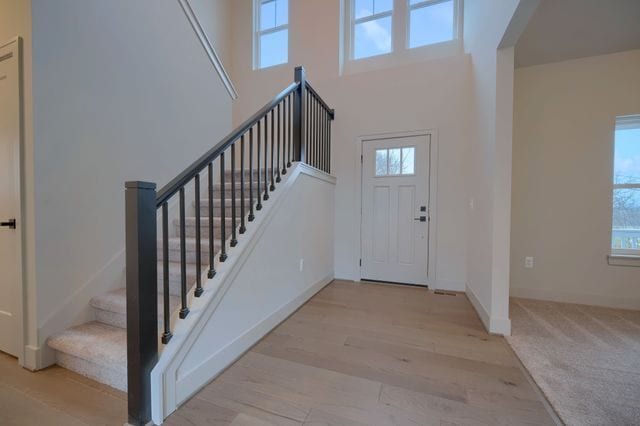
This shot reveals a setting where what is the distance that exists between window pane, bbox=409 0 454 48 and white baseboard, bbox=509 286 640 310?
3347mm

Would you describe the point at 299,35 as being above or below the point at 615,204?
above

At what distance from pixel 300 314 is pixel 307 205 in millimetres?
1114

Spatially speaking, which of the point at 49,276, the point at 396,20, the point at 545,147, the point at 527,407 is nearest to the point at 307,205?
the point at 49,276

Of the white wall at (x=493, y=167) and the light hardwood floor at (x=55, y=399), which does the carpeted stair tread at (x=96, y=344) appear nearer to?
the light hardwood floor at (x=55, y=399)

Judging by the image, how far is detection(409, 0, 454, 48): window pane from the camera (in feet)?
11.9

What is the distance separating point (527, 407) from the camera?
1409 millimetres

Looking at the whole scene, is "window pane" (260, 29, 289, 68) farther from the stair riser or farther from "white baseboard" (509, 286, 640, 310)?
"white baseboard" (509, 286, 640, 310)

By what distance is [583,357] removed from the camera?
189cm

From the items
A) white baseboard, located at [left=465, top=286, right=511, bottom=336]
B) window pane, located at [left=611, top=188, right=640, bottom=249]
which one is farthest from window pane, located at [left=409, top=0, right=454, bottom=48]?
white baseboard, located at [left=465, top=286, right=511, bottom=336]

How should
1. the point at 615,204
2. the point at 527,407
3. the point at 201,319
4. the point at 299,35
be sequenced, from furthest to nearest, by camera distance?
1. the point at 299,35
2. the point at 615,204
3. the point at 201,319
4. the point at 527,407

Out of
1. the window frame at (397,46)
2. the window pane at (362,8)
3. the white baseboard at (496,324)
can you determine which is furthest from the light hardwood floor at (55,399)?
the window pane at (362,8)

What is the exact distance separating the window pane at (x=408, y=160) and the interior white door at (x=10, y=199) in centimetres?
355

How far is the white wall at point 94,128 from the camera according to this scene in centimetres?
170

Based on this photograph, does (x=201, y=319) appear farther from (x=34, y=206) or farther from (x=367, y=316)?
(x=367, y=316)
